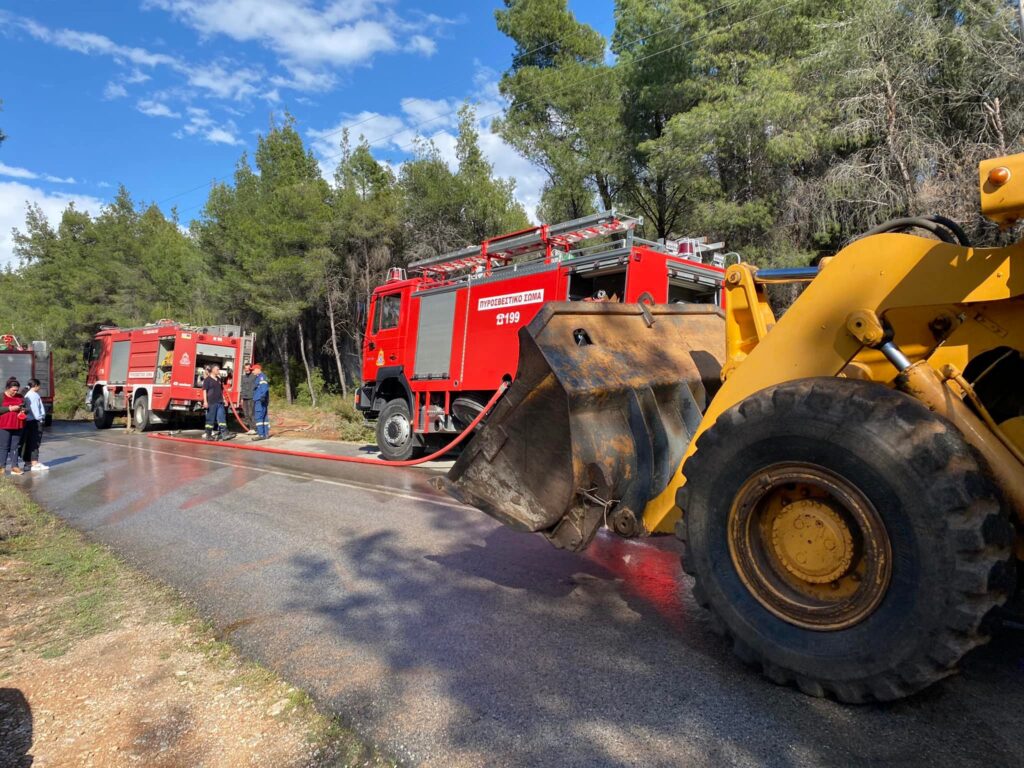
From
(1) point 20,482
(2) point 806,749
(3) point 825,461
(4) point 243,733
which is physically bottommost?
(1) point 20,482

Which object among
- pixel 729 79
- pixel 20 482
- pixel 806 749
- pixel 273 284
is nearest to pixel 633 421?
pixel 806 749

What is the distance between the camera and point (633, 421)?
364 centimetres

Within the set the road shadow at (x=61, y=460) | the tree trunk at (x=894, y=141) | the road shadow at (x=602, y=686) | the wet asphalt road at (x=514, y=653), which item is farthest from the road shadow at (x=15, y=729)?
A: the tree trunk at (x=894, y=141)

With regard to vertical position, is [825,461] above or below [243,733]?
above

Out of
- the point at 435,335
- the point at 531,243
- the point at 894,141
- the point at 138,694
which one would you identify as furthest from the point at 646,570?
the point at 894,141

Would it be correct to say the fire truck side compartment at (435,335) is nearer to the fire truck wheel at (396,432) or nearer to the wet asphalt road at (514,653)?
the fire truck wheel at (396,432)

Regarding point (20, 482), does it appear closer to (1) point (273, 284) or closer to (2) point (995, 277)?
(2) point (995, 277)

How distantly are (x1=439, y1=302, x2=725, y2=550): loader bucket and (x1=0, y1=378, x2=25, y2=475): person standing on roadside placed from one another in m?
9.42

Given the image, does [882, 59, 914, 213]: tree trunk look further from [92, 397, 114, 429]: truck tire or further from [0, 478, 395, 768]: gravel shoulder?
[92, 397, 114, 429]: truck tire

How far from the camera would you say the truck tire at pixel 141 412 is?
18.1 metres

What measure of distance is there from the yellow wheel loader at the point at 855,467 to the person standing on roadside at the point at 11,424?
10112 millimetres

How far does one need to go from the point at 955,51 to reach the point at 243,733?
577 inches

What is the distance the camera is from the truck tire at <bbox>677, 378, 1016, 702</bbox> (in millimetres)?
2057

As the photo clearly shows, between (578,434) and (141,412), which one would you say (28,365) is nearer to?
(141,412)
